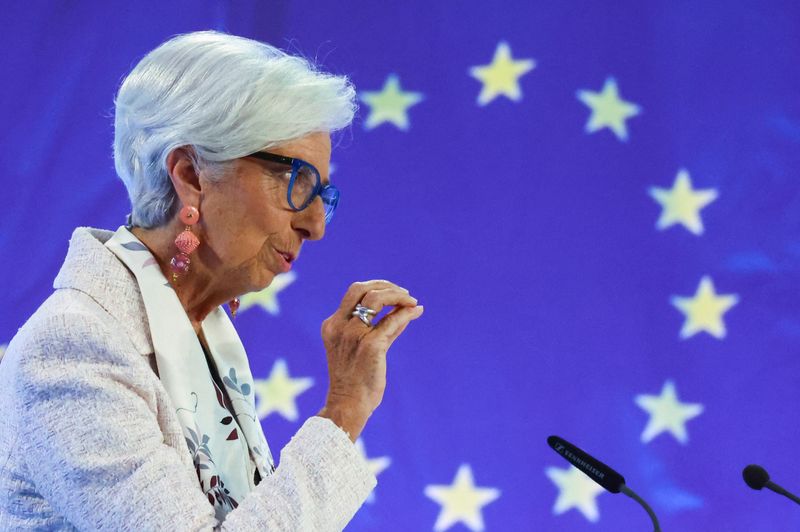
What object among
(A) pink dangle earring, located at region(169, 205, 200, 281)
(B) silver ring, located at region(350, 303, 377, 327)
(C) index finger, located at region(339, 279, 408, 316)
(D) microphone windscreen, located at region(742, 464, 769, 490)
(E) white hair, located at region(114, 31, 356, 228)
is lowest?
(A) pink dangle earring, located at region(169, 205, 200, 281)

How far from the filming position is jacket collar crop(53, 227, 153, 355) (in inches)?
47.2

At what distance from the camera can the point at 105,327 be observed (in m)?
1.14

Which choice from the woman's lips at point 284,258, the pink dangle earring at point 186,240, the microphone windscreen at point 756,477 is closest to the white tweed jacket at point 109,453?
the pink dangle earring at point 186,240

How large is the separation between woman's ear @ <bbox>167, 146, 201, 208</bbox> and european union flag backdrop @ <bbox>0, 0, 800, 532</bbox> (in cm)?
71

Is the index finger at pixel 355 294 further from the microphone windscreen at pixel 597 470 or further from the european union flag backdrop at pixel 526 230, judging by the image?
the european union flag backdrop at pixel 526 230

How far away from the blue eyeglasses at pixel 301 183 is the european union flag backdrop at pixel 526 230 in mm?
656

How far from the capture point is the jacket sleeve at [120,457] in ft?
3.37

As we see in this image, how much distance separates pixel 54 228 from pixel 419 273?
73cm

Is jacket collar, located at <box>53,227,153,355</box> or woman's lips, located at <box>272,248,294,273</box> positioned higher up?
woman's lips, located at <box>272,248,294,273</box>

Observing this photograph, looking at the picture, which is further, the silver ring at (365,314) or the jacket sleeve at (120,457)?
the silver ring at (365,314)

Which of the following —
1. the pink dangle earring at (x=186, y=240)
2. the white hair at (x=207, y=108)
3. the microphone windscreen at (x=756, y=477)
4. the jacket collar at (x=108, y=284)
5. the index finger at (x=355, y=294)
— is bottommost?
the jacket collar at (x=108, y=284)

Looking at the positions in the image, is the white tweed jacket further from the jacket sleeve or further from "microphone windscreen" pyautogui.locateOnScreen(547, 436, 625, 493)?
"microphone windscreen" pyautogui.locateOnScreen(547, 436, 625, 493)

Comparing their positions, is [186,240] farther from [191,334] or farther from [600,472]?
[600,472]

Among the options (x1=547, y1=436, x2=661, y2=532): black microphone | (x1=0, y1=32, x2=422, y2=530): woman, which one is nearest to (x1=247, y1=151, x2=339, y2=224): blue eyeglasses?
(x1=0, y1=32, x2=422, y2=530): woman
